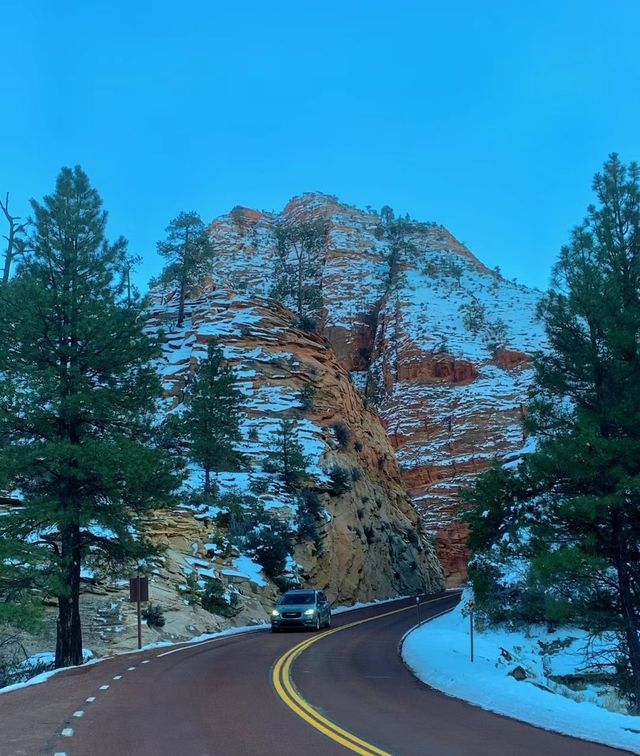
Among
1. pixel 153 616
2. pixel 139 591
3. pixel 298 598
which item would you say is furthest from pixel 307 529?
pixel 139 591

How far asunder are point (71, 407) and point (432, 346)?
68.4 metres

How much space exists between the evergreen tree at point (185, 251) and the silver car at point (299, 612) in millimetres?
40346

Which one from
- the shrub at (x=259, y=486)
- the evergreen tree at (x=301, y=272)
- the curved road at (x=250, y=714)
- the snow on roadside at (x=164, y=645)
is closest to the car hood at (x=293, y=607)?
the snow on roadside at (x=164, y=645)

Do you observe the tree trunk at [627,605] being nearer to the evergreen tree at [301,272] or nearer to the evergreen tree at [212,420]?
the evergreen tree at [212,420]

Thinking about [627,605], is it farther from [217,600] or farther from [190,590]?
[217,600]

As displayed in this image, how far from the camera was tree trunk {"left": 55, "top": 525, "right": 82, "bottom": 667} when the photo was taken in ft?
51.8

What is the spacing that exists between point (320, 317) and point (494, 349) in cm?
2662

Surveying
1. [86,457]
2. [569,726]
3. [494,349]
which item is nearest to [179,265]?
[494,349]

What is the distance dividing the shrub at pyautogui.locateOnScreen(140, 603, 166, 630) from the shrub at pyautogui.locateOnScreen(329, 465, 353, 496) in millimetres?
20294

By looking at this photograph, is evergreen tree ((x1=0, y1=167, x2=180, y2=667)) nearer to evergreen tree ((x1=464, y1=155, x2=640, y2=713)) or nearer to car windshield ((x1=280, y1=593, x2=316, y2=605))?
evergreen tree ((x1=464, y1=155, x2=640, y2=713))

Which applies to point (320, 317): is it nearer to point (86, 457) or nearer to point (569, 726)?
point (86, 457)

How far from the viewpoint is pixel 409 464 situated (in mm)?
72062

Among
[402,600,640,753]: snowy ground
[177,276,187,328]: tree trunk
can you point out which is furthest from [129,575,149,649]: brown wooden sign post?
[177,276,187,328]: tree trunk

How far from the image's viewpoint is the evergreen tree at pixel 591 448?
517 inches
